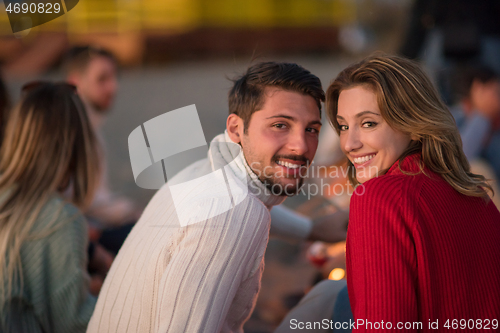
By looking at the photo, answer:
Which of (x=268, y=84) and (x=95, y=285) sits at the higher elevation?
(x=268, y=84)

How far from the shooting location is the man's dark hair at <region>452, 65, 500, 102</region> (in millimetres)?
3477

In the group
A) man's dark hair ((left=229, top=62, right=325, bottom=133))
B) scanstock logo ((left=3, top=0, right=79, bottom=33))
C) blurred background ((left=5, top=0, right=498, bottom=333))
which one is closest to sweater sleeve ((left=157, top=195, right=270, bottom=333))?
man's dark hair ((left=229, top=62, right=325, bottom=133))

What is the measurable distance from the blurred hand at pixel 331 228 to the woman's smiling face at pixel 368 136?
66cm

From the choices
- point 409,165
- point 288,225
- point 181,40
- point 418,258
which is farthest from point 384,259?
point 181,40

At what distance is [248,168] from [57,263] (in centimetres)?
82

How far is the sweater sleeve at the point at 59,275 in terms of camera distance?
1.63 meters

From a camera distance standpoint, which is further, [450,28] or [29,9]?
→ [450,28]

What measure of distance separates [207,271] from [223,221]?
0.14 meters

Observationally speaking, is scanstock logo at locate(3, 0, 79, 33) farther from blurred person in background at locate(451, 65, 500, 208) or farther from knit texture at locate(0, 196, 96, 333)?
blurred person in background at locate(451, 65, 500, 208)

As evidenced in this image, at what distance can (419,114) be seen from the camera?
4.27ft

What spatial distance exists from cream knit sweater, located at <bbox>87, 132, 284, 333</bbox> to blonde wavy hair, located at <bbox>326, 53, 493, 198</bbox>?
0.45m

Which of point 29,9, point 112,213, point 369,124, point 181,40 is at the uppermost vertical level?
point 29,9

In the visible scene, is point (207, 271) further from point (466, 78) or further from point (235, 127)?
point (466, 78)

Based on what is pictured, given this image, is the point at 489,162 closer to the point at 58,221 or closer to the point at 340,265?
the point at 340,265
